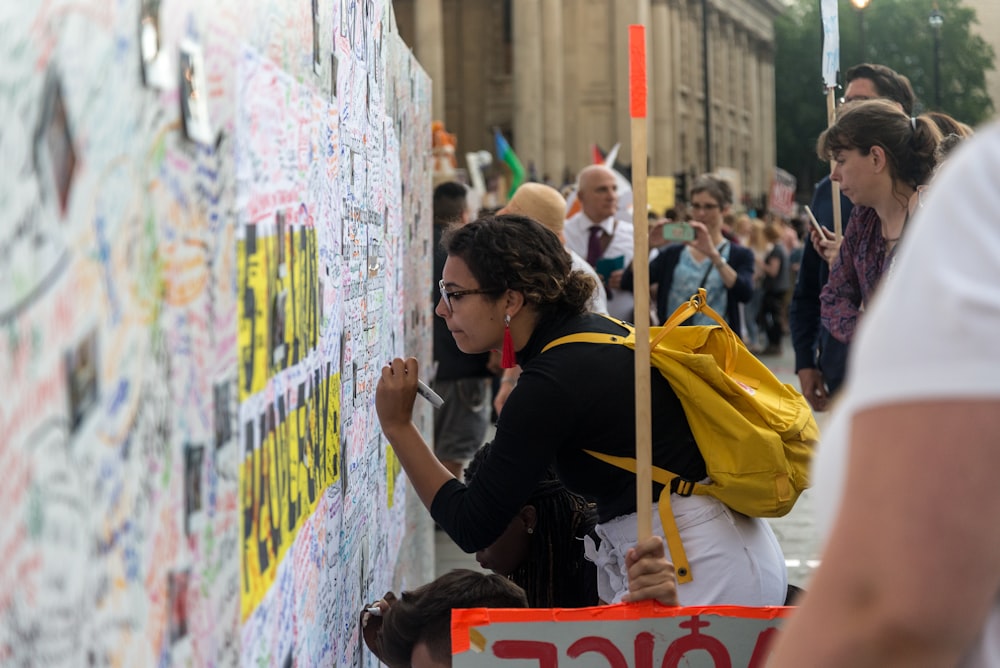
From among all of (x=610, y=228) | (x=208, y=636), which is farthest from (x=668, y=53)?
(x=208, y=636)

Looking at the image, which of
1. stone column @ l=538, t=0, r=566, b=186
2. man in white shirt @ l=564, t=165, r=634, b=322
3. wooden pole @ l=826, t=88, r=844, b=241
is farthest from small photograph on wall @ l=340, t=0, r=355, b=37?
stone column @ l=538, t=0, r=566, b=186

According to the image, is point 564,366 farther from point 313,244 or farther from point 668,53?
point 668,53

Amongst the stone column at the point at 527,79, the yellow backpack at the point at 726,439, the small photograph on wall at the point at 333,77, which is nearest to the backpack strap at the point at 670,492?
the yellow backpack at the point at 726,439

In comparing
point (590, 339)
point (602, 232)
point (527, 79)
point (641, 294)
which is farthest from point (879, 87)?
point (527, 79)

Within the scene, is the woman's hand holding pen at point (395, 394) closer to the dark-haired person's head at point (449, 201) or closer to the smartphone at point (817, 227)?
the smartphone at point (817, 227)

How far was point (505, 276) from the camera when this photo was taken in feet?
11.2

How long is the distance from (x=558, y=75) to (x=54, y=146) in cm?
4370

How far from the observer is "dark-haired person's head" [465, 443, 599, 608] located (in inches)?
152

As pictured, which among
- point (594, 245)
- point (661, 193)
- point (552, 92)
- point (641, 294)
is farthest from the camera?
point (552, 92)

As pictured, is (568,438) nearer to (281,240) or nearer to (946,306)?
(281,240)

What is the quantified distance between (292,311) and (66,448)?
3.70 feet

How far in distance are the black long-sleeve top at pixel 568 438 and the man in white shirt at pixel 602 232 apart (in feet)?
15.9

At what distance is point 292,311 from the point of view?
2.45m

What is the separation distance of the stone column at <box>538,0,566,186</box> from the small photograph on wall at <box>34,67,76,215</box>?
1655 inches
